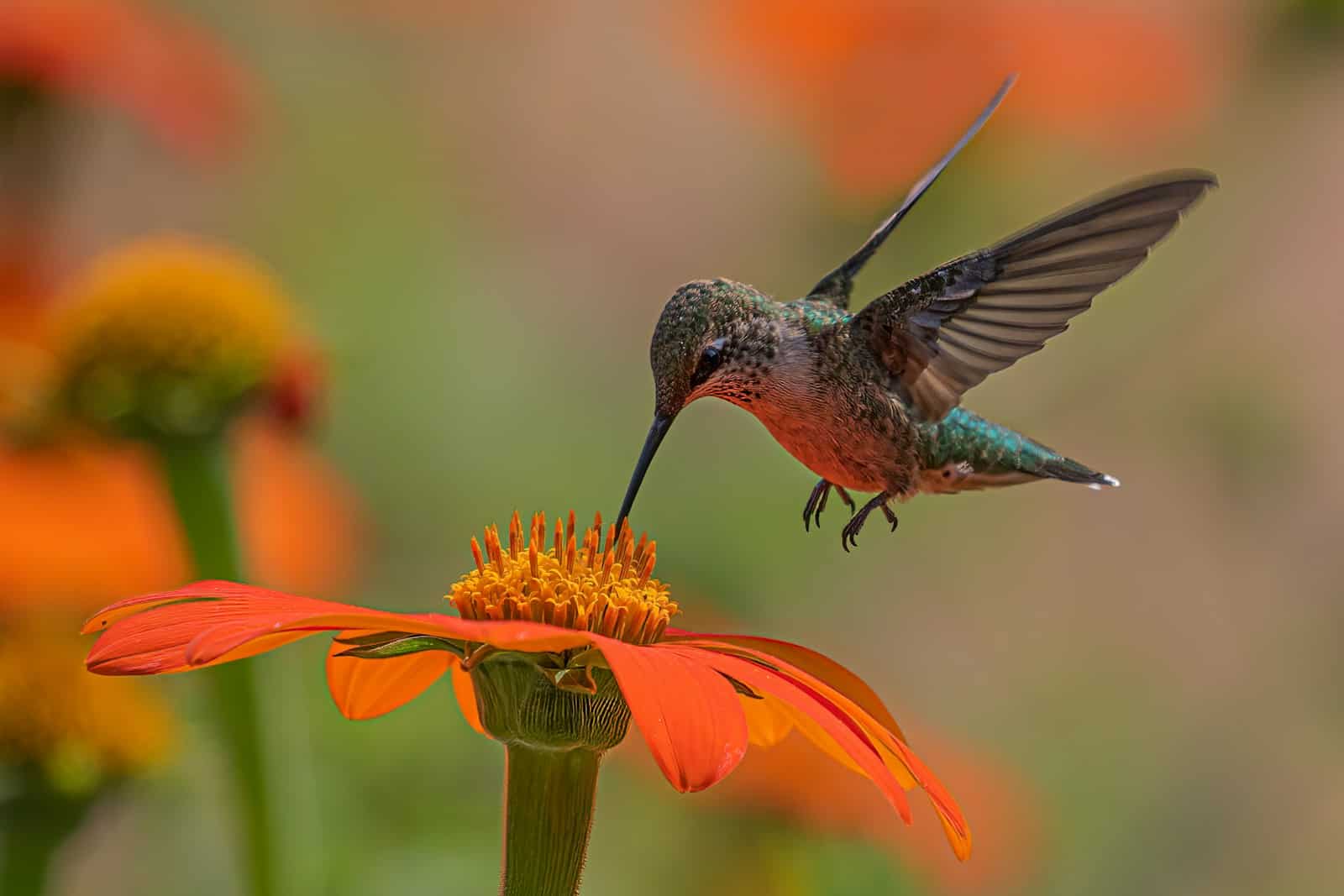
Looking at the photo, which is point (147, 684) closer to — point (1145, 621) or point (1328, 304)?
point (1145, 621)

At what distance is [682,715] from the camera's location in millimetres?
605

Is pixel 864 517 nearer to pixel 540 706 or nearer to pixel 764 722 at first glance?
pixel 764 722

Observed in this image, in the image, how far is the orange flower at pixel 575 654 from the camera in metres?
0.61

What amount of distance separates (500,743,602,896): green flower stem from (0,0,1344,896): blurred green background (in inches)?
20.7

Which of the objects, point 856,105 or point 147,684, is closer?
point 147,684

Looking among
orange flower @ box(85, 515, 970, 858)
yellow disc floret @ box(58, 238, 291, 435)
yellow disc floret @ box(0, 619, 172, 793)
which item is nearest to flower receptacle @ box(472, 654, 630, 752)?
orange flower @ box(85, 515, 970, 858)

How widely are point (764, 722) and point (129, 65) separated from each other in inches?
68.2

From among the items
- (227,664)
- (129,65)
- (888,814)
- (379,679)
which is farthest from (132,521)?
(379,679)

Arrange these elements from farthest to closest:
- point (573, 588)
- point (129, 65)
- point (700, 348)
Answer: point (129, 65) → point (700, 348) → point (573, 588)

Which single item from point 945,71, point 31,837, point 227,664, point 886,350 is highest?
point 945,71

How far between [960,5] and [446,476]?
106 centimetres

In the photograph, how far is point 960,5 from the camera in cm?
211

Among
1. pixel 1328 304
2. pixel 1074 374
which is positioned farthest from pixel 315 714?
pixel 1328 304

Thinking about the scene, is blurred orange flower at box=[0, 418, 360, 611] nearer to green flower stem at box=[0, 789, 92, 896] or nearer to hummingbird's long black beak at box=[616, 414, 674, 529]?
green flower stem at box=[0, 789, 92, 896]
